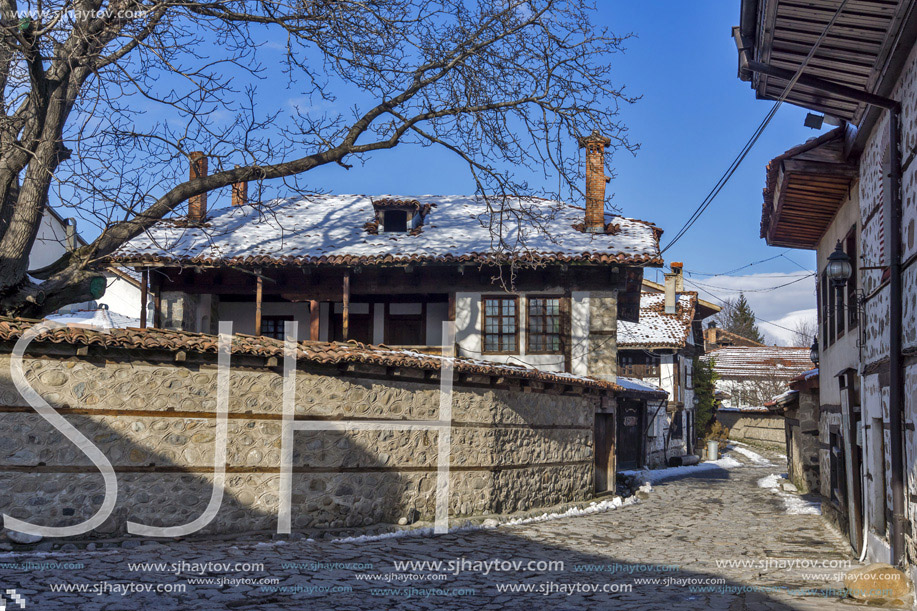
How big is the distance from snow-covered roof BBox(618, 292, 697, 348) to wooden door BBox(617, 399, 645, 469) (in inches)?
122

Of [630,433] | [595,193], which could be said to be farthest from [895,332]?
[630,433]

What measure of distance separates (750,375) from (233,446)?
3829cm

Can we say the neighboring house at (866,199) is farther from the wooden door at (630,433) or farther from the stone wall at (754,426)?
the stone wall at (754,426)

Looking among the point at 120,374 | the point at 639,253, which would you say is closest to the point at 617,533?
the point at 639,253

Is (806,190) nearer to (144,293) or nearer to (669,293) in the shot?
(144,293)

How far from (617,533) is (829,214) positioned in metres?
5.36

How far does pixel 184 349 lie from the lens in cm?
816

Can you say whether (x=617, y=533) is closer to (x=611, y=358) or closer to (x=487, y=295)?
(x=611, y=358)

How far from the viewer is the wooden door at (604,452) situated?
15.0m

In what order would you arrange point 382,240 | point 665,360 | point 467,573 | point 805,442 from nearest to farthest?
point 467,573 → point 382,240 → point 805,442 → point 665,360

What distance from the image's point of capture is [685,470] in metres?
24.9

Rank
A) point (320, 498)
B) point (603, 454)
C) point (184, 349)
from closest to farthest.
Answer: point (184, 349)
point (320, 498)
point (603, 454)

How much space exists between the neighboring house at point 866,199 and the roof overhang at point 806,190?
0.8 inches

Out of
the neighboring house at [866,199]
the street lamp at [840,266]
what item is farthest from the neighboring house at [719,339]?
the street lamp at [840,266]
